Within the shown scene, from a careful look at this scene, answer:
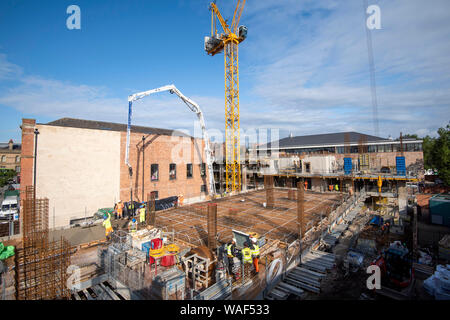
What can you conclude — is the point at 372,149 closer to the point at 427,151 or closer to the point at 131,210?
the point at 427,151

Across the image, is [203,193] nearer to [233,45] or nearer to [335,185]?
[335,185]

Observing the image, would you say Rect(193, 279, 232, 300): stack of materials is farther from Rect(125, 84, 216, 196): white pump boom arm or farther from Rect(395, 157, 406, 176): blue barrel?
Rect(395, 157, 406, 176): blue barrel

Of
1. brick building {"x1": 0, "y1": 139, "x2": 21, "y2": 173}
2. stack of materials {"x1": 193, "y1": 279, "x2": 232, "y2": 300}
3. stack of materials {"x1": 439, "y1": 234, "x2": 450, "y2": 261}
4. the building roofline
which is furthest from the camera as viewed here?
brick building {"x1": 0, "y1": 139, "x2": 21, "y2": 173}

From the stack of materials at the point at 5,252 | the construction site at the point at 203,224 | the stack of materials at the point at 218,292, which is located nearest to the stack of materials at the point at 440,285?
the construction site at the point at 203,224

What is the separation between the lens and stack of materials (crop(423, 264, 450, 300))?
696 cm

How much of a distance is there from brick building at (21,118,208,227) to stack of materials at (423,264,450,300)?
20896 mm

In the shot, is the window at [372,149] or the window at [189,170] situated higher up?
the window at [372,149]

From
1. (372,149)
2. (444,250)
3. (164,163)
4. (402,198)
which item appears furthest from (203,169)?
(372,149)

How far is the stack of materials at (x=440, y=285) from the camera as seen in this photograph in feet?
22.9

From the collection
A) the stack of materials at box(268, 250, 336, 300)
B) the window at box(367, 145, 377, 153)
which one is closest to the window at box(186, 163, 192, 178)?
the stack of materials at box(268, 250, 336, 300)

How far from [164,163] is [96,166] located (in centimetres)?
696

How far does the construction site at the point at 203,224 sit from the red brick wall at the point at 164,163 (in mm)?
127

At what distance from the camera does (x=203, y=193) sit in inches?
1135

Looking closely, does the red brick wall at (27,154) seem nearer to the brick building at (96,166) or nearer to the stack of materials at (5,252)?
the brick building at (96,166)
